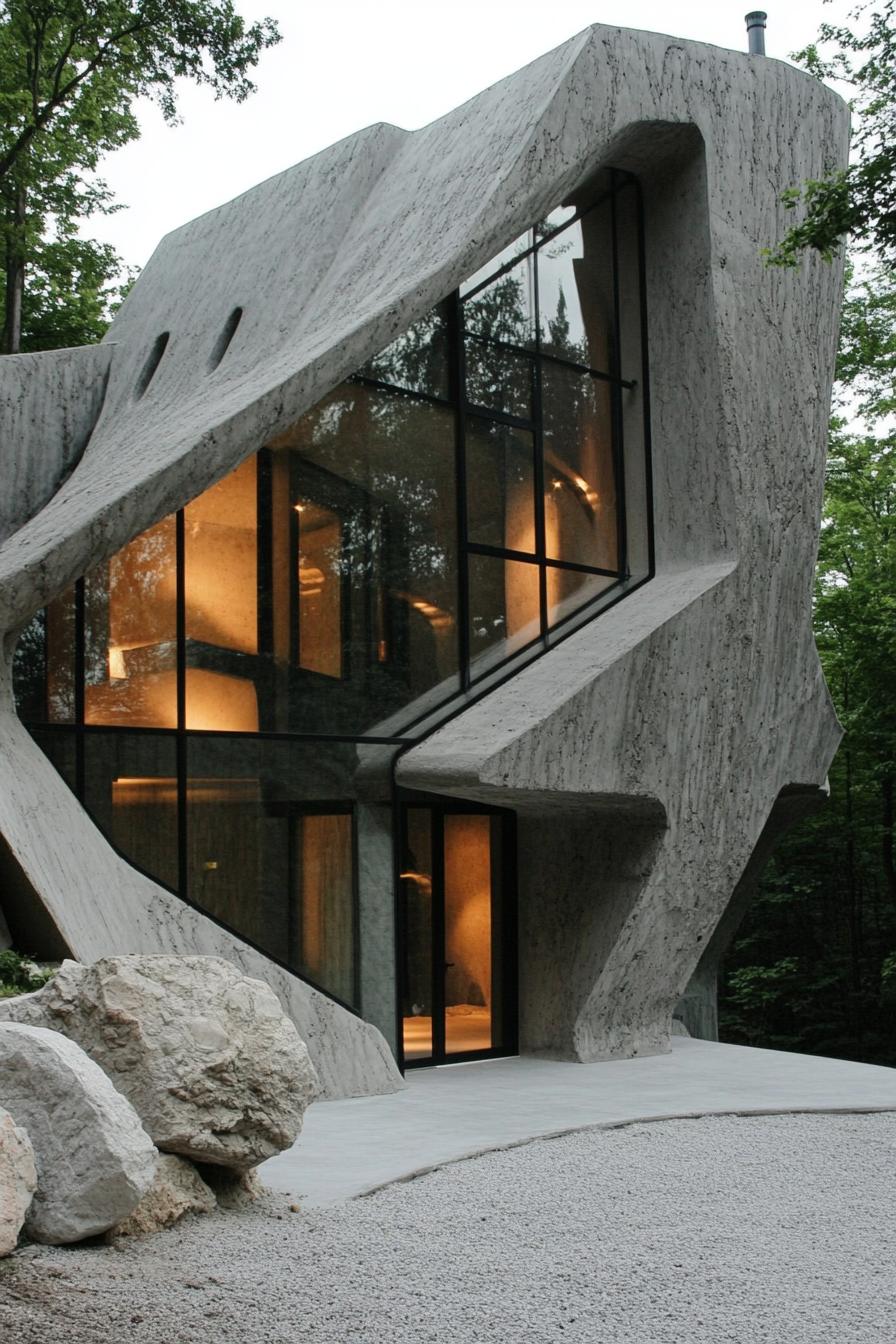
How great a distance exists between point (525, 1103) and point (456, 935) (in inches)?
105

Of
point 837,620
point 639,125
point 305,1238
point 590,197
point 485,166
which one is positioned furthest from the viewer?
point 837,620

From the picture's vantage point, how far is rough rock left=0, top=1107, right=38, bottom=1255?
5.99m

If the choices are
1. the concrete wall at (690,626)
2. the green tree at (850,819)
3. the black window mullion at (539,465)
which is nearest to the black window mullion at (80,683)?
the concrete wall at (690,626)

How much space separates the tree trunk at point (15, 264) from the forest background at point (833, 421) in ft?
0.11

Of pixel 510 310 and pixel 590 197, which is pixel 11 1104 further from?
pixel 590 197

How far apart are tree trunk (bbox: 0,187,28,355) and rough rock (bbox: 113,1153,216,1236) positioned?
17.3 metres

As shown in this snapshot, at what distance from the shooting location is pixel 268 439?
11.3 metres

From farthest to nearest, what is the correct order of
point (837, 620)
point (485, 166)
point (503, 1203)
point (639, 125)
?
point (837, 620) < point (639, 125) < point (485, 166) < point (503, 1203)

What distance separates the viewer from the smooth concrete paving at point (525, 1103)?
346 inches

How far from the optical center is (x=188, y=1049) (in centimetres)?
727

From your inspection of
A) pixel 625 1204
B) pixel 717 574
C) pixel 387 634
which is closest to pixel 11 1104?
pixel 625 1204

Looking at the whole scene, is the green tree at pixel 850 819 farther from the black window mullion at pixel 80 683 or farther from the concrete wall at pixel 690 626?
the black window mullion at pixel 80 683

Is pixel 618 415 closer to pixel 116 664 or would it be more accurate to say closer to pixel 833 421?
pixel 116 664

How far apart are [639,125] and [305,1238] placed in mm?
11454
